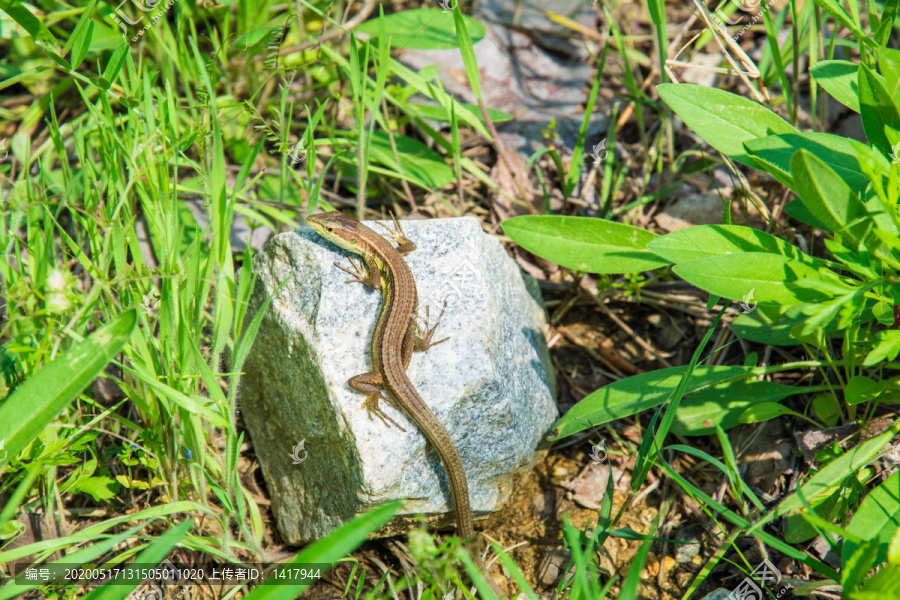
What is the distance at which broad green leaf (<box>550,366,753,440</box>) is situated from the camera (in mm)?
3732

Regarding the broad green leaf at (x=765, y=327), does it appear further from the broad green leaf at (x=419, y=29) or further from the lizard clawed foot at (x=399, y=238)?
the broad green leaf at (x=419, y=29)

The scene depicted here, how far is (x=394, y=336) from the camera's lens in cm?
362

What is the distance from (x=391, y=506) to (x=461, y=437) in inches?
45.2

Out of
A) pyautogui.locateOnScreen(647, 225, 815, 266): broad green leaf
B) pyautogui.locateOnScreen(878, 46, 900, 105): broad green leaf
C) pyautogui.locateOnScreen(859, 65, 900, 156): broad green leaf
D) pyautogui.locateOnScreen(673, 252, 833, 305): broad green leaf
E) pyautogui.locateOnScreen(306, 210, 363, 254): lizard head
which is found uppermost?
pyautogui.locateOnScreen(878, 46, 900, 105): broad green leaf

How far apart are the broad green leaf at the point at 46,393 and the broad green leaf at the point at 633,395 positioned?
254 centimetres

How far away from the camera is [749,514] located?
3.73m

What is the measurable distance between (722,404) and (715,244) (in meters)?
1.18

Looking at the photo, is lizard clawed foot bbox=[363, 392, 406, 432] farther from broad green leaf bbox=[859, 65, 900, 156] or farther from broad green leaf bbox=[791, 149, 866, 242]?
broad green leaf bbox=[859, 65, 900, 156]

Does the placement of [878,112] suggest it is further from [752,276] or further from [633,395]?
[633,395]

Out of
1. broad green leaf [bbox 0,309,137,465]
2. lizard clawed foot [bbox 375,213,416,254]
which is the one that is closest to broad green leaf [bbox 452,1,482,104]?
lizard clawed foot [bbox 375,213,416,254]

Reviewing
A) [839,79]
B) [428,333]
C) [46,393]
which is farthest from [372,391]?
[839,79]

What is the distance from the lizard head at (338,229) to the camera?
159 inches

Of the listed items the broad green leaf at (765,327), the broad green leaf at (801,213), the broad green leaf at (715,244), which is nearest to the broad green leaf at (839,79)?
the broad green leaf at (801,213)

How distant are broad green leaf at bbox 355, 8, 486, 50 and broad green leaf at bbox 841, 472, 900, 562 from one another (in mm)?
4040
